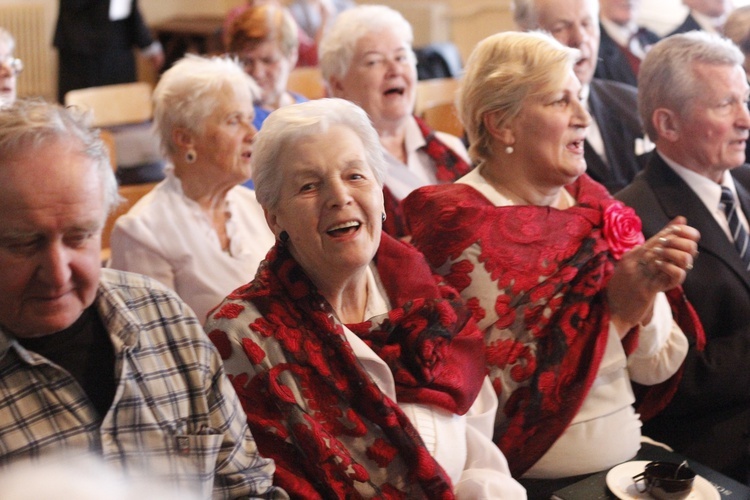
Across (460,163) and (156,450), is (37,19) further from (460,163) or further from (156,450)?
(156,450)

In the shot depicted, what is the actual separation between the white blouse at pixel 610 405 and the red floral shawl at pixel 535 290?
26 mm

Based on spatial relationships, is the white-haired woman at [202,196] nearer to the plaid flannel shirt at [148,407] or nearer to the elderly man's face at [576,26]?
the plaid flannel shirt at [148,407]

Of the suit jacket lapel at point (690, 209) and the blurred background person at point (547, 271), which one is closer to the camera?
the blurred background person at point (547, 271)

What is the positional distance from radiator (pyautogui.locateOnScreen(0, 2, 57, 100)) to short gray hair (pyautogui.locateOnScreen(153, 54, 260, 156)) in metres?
5.48

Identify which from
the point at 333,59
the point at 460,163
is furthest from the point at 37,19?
the point at 460,163

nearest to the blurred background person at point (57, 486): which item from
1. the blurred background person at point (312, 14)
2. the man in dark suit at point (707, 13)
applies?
the man in dark suit at point (707, 13)

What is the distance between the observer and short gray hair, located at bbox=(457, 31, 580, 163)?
2045mm

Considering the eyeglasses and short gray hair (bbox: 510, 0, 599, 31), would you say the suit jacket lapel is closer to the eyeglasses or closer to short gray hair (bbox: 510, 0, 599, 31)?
short gray hair (bbox: 510, 0, 599, 31)

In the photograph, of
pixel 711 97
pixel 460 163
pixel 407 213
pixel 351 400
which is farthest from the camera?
pixel 460 163

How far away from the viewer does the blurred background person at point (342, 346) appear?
63.1 inches

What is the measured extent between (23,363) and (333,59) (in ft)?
6.59

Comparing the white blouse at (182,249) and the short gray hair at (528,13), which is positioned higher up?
the short gray hair at (528,13)

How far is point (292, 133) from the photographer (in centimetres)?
166

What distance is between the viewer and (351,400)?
5.37ft
